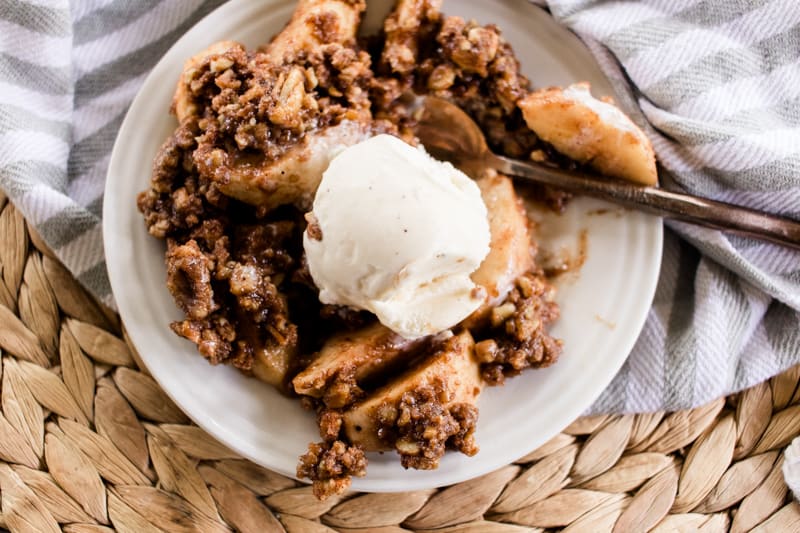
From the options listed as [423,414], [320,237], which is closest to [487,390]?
[423,414]

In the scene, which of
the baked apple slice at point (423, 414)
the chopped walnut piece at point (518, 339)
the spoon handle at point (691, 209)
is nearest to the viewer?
the baked apple slice at point (423, 414)

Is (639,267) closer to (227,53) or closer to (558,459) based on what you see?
(558,459)

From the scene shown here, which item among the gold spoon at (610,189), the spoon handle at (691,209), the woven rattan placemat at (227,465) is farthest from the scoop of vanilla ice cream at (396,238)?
the woven rattan placemat at (227,465)

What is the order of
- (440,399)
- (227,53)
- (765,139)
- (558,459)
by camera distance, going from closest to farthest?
(440,399), (227,53), (765,139), (558,459)

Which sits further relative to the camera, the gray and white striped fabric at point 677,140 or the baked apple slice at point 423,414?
the gray and white striped fabric at point 677,140

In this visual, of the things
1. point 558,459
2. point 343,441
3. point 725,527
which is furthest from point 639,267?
point 343,441

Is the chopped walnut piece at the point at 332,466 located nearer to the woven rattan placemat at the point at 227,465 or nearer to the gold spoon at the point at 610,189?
the woven rattan placemat at the point at 227,465
